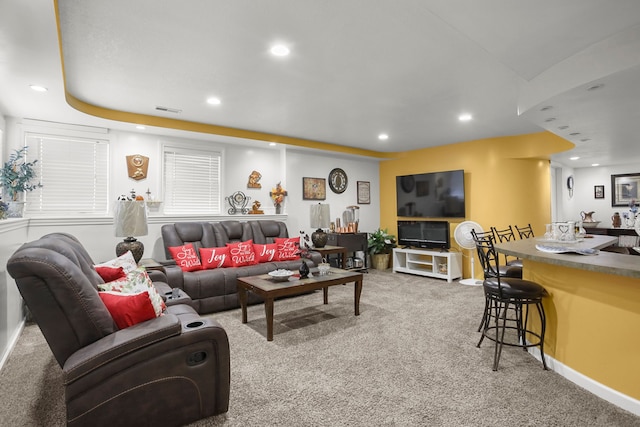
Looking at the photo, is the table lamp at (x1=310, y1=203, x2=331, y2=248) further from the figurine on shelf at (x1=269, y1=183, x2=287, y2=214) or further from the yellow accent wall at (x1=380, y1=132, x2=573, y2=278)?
the yellow accent wall at (x1=380, y1=132, x2=573, y2=278)

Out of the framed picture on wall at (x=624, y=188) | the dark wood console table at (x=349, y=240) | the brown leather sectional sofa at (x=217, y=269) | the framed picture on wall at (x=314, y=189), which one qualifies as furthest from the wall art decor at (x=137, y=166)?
the framed picture on wall at (x=624, y=188)

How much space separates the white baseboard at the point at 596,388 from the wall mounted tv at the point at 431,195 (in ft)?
12.3

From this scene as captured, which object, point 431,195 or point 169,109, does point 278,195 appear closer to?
point 169,109

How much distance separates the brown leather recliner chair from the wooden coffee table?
3.80 ft

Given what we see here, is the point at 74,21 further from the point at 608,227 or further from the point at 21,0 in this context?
the point at 608,227

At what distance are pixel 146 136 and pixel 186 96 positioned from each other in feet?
4.92

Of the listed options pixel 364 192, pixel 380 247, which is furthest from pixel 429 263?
pixel 364 192

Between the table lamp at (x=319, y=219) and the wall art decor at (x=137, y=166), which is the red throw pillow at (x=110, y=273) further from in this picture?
the table lamp at (x=319, y=219)

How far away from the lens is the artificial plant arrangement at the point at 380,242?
686 centimetres

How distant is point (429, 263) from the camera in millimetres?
6121

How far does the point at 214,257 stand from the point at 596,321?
393 cm

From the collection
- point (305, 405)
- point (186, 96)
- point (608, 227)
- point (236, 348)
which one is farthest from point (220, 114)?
point (608, 227)

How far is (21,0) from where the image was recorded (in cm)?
170

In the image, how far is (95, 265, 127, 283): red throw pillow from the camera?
2.60 metres
